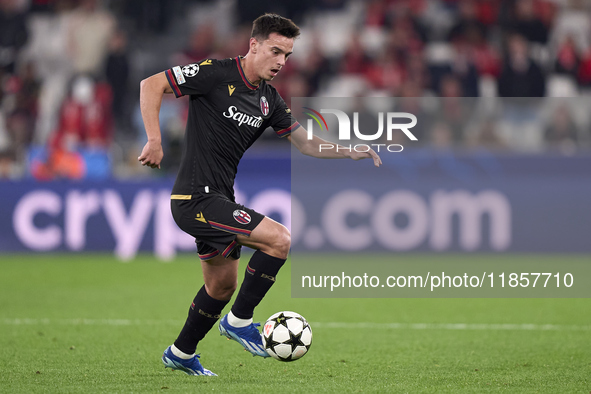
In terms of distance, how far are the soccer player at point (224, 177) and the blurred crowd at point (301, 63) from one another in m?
7.39

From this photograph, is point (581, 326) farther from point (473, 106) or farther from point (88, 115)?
point (88, 115)

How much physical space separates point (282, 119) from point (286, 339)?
4.75 feet

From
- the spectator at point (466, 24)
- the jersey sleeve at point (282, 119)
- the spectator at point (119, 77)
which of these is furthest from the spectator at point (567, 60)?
the jersey sleeve at point (282, 119)

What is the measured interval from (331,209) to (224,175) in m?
6.95

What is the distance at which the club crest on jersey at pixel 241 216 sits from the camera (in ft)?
15.9

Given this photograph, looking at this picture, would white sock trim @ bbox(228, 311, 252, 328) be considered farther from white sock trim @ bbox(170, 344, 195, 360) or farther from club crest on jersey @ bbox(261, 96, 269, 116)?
club crest on jersey @ bbox(261, 96, 269, 116)


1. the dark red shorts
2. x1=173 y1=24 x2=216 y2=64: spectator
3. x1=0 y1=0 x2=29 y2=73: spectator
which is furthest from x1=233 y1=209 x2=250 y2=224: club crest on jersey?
x1=0 y1=0 x2=29 y2=73: spectator

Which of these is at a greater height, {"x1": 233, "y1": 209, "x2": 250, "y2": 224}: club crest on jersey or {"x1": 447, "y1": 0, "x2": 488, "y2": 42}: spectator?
{"x1": 447, "y1": 0, "x2": 488, "y2": 42}: spectator

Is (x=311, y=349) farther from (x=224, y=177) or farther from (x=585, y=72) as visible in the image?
(x=585, y=72)

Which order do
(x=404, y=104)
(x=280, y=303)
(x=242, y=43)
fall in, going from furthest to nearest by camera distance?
(x=242, y=43), (x=404, y=104), (x=280, y=303)

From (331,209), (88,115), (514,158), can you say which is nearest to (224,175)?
(331,209)

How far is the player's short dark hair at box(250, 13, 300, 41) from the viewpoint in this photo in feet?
16.4

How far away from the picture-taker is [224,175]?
202 inches

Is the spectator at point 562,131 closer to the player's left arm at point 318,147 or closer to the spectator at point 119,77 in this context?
the spectator at point 119,77
